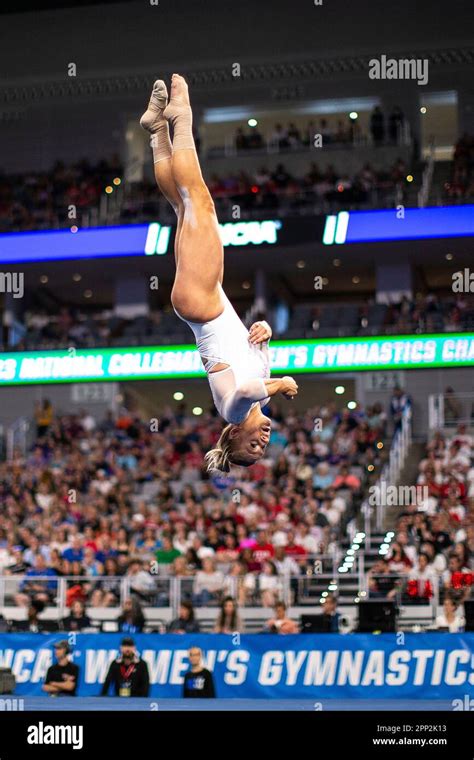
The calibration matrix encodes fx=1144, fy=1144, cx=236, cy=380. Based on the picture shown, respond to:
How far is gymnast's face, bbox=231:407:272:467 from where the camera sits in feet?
28.8

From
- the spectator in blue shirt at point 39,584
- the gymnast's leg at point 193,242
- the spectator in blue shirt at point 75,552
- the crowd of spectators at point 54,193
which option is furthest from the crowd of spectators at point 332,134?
the gymnast's leg at point 193,242

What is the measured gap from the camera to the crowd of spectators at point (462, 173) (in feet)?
81.0

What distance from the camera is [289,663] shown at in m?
A: 14.8

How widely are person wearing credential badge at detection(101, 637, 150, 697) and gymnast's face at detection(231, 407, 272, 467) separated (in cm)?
590

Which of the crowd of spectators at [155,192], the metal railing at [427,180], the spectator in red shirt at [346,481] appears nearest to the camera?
the spectator in red shirt at [346,481]

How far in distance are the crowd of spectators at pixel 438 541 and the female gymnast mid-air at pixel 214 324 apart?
290 inches

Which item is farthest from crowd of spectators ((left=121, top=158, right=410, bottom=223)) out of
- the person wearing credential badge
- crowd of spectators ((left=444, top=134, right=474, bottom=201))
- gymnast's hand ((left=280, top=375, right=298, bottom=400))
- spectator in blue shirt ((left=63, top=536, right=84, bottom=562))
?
gymnast's hand ((left=280, top=375, right=298, bottom=400))

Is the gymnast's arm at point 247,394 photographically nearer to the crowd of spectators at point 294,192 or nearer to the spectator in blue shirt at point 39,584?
the spectator in blue shirt at point 39,584

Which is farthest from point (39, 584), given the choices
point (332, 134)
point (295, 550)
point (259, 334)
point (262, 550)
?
point (332, 134)

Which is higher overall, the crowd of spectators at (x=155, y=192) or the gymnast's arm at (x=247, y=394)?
the crowd of spectators at (x=155, y=192)

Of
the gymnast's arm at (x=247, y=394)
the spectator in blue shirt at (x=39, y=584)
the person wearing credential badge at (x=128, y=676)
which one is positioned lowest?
the person wearing credential badge at (x=128, y=676)
